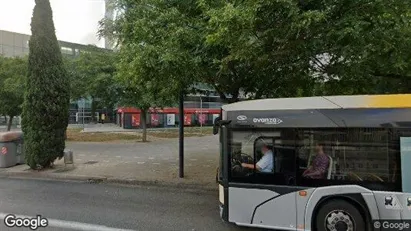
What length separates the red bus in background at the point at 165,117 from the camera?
41219 millimetres

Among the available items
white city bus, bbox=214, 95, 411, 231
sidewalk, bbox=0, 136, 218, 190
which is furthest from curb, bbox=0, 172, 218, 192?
white city bus, bbox=214, 95, 411, 231

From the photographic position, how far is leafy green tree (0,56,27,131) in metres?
19.6

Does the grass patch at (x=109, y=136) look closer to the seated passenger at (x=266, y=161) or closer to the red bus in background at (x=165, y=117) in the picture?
the red bus in background at (x=165, y=117)

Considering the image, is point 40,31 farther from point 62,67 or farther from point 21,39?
point 21,39

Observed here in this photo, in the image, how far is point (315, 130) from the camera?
5.27 meters

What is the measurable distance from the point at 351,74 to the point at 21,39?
2896 inches

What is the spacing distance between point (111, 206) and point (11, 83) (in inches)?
625

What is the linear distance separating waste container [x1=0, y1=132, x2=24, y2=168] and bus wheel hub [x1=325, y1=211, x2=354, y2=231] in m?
11.8

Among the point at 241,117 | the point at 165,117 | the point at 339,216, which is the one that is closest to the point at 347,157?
the point at 339,216

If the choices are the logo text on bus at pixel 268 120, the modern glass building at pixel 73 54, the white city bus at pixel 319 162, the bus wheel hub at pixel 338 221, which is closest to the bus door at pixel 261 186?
the white city bus at pixel 319 162

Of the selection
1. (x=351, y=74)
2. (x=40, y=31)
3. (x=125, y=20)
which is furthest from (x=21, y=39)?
Result: (x=351, y=74)

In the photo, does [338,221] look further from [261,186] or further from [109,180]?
[109,180]

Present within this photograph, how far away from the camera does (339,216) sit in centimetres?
519

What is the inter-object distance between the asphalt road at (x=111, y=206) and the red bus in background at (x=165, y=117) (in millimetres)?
29530
